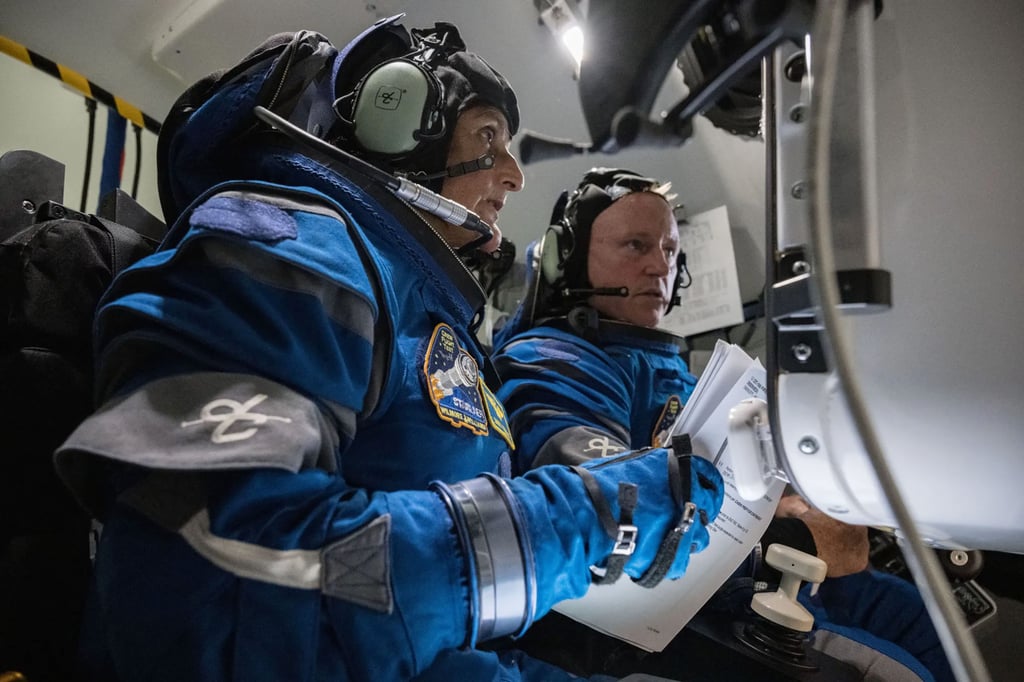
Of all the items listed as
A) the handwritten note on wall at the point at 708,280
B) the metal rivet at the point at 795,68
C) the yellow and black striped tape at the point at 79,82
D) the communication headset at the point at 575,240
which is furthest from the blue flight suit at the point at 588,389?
the yellow and black striped tape at the point at 79,82

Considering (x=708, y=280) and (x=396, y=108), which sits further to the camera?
(x=708, y=280)

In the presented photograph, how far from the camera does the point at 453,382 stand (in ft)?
2.76

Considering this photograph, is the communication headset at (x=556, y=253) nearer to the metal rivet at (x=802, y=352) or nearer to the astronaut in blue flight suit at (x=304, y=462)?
the astronaut in blue flight suit at (x=304, y=462)

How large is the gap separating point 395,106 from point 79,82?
3.68 ft

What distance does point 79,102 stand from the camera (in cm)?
158

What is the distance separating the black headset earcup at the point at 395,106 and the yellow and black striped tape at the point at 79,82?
1.03m

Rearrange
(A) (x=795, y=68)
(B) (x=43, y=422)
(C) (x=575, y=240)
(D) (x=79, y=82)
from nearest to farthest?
(A) (x=795, y=68), (B) (x=43, y=422), (D) (x=79, y=82), (C) (x=575, y=240)

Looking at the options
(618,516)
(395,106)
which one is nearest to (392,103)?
(395,106)

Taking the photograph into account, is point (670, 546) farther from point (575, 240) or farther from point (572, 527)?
point (575, 240)

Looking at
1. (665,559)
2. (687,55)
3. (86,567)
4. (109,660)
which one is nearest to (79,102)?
(86,567)

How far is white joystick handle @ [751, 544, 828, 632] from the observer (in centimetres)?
92

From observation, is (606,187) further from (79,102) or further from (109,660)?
(109,660)

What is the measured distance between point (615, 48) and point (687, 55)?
0.24 ft

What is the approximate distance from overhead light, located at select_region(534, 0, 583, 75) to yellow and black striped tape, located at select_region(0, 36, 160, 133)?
1170 millimetres
